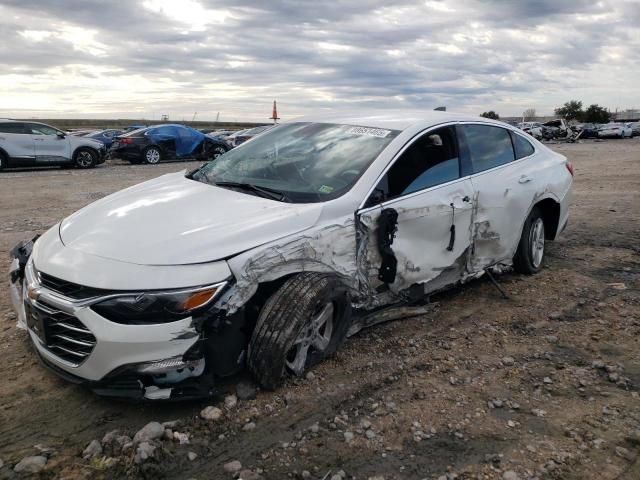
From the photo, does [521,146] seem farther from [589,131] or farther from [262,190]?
[589,131]

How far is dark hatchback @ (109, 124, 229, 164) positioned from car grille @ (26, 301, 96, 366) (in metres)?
16.7

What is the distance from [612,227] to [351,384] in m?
5.68

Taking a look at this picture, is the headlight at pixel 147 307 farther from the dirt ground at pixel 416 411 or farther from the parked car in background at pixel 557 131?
the parked car in background at pixel 557 131

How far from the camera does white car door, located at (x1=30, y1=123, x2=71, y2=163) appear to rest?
16.3 meters

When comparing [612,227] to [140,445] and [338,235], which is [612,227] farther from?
[140,445]

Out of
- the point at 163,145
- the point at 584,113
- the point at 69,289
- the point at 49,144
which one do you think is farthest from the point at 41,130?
the point at 584,113

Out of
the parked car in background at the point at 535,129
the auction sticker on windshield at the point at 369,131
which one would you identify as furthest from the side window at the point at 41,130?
the parked car in background at the point at 535,129

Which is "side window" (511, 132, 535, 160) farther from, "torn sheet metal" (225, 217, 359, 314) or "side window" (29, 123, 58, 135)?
"side window" (29, 123, 58, 135)

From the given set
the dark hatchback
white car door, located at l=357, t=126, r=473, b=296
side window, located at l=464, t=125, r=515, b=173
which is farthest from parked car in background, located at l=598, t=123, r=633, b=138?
white car door, located at l=357, t=126, r=473, b=296

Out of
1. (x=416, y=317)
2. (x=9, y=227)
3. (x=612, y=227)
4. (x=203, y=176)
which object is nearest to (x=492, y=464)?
(x=416, y=317)

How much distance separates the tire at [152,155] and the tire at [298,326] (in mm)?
16856

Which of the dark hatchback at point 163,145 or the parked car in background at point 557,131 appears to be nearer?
the dark hatchback at point 163,145

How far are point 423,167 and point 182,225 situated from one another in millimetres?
1876

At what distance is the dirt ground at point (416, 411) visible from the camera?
103 inches
